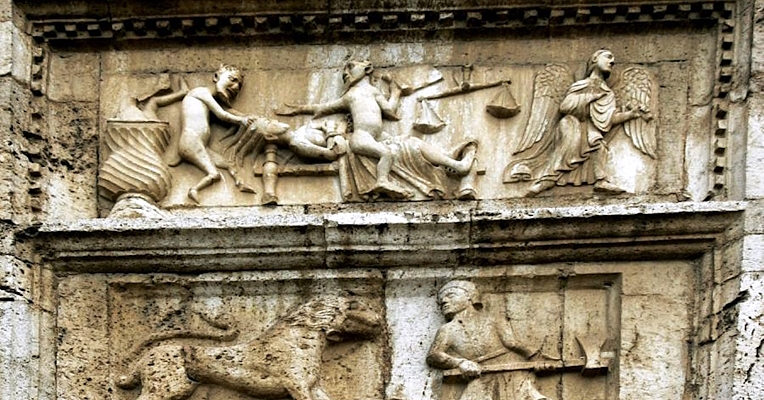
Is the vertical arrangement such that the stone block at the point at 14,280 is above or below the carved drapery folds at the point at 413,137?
below

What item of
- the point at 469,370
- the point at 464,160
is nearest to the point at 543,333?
the point at 469,370

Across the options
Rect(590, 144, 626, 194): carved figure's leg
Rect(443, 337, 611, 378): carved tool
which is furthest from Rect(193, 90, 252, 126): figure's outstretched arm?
Rect(590, 144, 626, 194): carved figure's leg

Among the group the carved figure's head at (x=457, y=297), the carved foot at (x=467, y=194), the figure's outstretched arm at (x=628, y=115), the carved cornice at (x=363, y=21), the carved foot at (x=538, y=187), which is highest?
the carved cornice at (x=363, y=21)

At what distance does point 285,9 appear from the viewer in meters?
8.87

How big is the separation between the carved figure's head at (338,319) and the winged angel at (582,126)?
1.10 metres

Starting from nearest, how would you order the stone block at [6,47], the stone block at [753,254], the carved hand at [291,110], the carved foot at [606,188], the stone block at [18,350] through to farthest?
the stone block at [753,254], the stone block at [18,350], the carved foot at [606,188], the stone block at [6,47], the carved hand at [291,110]

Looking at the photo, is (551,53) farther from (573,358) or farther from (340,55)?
(573,358)

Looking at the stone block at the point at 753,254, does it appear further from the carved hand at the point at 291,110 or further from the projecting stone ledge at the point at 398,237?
the carved hand at the point at 291,110

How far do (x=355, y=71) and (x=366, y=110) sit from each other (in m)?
0.26

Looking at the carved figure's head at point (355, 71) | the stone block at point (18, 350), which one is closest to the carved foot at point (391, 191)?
the carved figure's head at point (355, 71)

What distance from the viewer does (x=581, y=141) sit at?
8578 mm

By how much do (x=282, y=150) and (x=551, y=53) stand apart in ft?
5.26

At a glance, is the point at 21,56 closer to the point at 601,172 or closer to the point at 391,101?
the point at 391,101

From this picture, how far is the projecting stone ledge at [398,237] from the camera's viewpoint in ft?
27.0
